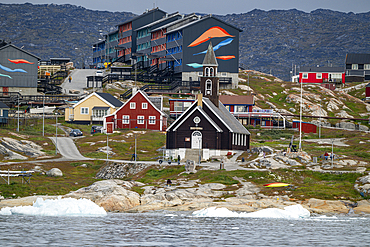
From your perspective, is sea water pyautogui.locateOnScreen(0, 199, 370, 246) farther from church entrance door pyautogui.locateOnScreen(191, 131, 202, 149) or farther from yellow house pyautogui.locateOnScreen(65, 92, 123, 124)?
yellow house pyautogui.locateOnScreen(65, 92, 123, 124)

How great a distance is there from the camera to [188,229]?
135 ft

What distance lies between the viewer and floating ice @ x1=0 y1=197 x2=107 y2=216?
155 ft

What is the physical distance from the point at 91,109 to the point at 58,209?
59821 mm

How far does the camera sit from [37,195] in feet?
179

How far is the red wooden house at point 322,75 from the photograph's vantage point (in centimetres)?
15475

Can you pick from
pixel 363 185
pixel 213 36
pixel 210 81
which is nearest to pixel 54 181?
pixel 210 81

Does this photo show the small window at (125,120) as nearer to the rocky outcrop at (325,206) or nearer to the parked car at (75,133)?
the parked car at (75,133)

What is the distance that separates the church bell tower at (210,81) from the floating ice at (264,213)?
3575cm

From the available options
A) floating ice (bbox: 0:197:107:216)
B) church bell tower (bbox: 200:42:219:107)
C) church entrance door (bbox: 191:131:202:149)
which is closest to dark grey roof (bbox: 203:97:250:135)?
church bell tower (bbox: 200:42:219:107)

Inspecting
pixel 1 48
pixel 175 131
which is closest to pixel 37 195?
pixel 175 131

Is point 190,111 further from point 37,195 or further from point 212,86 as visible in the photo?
point 37,195

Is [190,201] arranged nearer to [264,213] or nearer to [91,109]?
[264,213]

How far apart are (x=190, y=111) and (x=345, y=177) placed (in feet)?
82.6

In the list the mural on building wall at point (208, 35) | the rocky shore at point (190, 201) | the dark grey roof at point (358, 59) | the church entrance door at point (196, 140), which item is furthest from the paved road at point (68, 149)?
the dark grey roof at point (358, 59)
